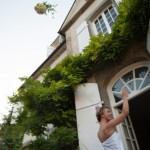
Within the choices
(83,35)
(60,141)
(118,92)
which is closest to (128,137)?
(118,92)

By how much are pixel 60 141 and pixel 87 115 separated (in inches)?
41.0

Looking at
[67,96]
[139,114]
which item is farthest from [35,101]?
[139,114]

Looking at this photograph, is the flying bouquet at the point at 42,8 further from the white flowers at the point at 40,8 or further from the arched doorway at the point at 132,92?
the arched doorway at the point at 132,92

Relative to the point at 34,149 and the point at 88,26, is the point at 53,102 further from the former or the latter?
the point at 88,26

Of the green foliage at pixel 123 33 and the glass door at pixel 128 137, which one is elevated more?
the green foliage at pixel 123 33

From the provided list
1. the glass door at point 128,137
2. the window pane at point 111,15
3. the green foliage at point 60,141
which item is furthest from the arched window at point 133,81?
the window pane at point 111,15

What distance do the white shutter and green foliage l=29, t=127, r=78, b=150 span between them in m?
3.68

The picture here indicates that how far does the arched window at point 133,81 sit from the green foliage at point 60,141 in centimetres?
163

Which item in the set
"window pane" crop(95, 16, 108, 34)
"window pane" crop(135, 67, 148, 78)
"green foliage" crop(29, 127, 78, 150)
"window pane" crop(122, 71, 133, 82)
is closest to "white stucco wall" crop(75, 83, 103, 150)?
"green foliage" crop(29, 127, 78, 150)

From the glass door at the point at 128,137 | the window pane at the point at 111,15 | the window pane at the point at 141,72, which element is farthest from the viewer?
the window pane at the point at 111,15

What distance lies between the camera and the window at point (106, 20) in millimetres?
8438

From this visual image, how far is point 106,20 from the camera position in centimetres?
873

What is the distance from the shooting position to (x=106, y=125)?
333 cm

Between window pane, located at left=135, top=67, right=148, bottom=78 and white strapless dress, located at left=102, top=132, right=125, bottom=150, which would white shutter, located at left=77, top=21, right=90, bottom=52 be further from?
white strapless dress, located at left=102, top=132, right=125, bottom=150
